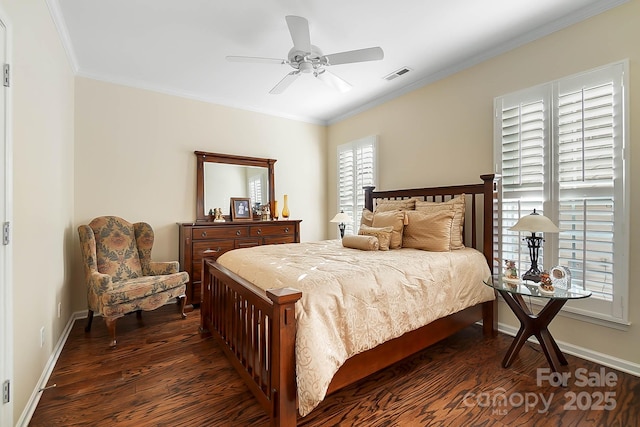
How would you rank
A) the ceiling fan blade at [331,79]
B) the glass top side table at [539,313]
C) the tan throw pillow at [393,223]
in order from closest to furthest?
1. the glass top side table at [539,313]
2. the ceiling fan blade at [331,79]
3. the tan throw pillow at [393,223]

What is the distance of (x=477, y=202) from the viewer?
3225 millimetres

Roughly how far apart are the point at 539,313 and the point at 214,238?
3466 mm

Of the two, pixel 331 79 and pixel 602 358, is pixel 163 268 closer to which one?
pixel 331 79

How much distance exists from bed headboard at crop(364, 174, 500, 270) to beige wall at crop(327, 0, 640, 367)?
19 cm

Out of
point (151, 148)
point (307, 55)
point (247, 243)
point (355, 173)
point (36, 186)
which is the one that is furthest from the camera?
point (355, 173)

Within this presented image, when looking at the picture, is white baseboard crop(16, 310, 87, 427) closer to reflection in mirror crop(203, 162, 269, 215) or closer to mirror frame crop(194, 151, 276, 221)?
mirror frame crop(194, 151, 276, 221)

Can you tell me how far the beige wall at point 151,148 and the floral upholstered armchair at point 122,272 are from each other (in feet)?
1.07

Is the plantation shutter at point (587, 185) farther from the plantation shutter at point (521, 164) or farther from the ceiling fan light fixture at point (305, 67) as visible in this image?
the ceiling fan light fixture at point (305, 67)

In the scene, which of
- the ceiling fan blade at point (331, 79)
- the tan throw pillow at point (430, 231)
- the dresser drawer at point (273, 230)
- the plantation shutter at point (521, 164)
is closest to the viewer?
the plantation shutter at point (521, 164)

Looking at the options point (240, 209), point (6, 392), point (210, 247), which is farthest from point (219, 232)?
point (6, 392)

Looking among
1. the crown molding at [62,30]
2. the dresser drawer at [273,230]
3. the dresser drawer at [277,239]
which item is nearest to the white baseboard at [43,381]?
the dresser drawer at [273,230]

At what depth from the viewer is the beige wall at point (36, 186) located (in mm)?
1646

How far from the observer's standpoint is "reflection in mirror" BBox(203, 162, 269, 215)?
166 inches

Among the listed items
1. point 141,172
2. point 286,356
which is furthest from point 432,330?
point 141,172
